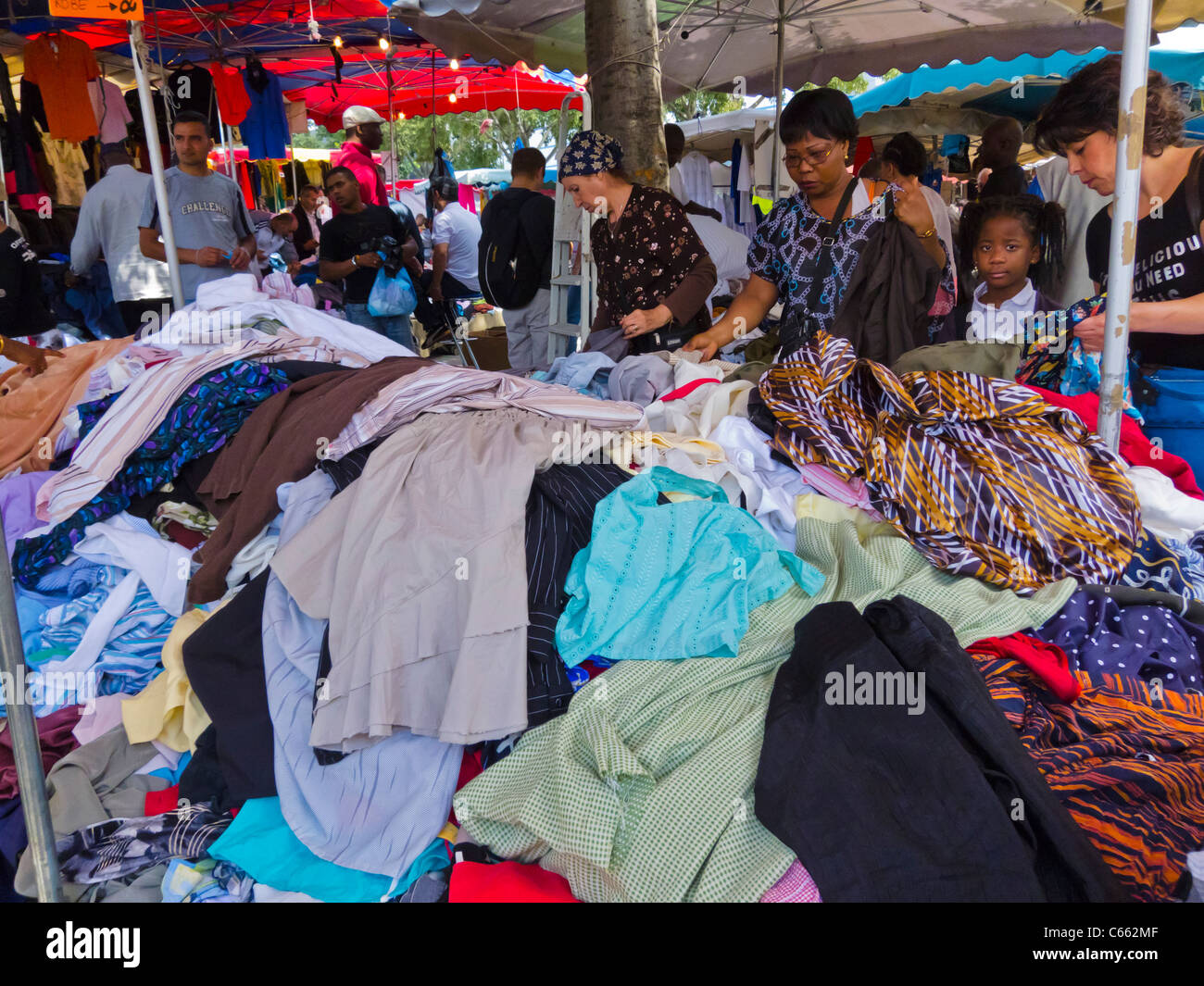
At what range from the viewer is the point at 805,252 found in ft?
10.3

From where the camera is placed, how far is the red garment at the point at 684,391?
8.12 ft

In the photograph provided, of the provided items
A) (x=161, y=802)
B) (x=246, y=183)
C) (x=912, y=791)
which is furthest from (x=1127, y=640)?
(x=246, y=183)

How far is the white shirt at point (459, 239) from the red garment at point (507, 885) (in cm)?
721

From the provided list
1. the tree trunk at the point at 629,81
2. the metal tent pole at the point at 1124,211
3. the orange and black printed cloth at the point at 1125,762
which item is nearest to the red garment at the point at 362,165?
the tree trunk at the point at 629,81

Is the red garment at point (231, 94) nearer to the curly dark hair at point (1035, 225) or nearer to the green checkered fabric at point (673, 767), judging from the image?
the curly dark hair at point (1035, 225)

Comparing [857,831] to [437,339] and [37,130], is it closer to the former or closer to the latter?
[437,339]

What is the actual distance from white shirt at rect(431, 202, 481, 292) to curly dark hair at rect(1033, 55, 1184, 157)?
21.4 ft

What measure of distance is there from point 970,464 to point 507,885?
129cm

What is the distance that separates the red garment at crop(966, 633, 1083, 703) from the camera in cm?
159

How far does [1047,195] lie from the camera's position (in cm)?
468

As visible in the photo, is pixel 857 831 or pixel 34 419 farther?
pixel 34 419

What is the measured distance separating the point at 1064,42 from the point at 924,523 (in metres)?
6.34

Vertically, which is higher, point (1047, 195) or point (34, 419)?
point (1047, 195)
